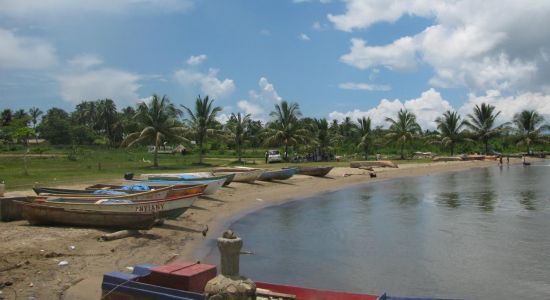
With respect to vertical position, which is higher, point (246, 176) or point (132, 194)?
point (132, 194)

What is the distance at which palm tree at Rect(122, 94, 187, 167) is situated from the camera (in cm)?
4175

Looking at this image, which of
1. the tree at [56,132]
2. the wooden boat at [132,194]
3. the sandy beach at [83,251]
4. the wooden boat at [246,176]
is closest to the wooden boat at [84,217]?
the sandy beach at [83,251]

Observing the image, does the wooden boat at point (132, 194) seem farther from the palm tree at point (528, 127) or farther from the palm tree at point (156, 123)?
the palm tree at point (528, 127)

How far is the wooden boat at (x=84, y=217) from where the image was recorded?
14.5 metres

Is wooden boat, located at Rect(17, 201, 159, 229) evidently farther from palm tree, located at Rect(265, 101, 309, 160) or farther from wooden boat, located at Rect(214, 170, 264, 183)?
palm tree, located at Rect(265, 101, 309, 160)

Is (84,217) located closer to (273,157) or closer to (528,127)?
(273,157)

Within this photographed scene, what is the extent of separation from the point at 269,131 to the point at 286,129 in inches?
83.9

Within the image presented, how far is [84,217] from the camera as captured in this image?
48.3ft

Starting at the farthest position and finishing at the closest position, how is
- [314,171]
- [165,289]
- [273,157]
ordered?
1. [273,157]
2. [314,171]
3. [165,289]

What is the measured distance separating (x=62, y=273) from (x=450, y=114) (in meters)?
70.6

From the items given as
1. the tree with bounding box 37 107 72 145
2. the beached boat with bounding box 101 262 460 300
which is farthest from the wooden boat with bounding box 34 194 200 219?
the tree with bounding box 37 107 72 145

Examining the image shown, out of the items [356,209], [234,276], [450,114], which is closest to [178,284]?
[234,276]

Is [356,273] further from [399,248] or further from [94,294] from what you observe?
[94,294]

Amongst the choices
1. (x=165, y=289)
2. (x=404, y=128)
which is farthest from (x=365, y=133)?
(x=165, y=289)
